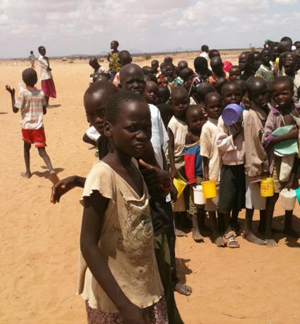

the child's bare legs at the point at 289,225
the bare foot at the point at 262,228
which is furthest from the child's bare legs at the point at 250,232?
the child's bare legs at the point at 289,225

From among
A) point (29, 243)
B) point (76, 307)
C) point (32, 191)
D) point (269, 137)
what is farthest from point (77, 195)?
point (269, 137)

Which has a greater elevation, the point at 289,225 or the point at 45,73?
the point at 45,73

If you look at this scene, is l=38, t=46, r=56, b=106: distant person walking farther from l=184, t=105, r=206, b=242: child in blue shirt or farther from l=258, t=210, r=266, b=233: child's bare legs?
l=258, t=210, r=266, b=233: child's bare legs

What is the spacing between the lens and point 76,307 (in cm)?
359

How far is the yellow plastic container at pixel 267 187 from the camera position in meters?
4.05

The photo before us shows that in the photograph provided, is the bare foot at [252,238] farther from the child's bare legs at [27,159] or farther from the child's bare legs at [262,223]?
the child's bare legs at [27,159]

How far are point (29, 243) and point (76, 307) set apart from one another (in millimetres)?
1517

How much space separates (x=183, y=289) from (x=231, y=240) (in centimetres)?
101

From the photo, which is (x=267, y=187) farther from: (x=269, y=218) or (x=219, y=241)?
(x=219, y=241)

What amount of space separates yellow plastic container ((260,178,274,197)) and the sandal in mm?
638

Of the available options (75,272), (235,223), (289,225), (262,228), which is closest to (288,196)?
(289,225)

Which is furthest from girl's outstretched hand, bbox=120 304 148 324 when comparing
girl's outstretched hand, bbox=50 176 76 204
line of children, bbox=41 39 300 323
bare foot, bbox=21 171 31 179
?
bare foot, bbox=21 171 31 179

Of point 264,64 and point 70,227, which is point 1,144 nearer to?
point 70,227

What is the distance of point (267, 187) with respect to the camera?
13.3ft
